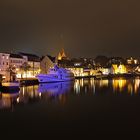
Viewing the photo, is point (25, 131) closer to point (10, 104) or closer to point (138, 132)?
point (138, 132)

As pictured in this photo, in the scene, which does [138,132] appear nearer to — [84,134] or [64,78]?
[84,134]

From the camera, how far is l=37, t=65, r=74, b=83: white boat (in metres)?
63.5

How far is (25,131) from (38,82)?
4522 centimetres

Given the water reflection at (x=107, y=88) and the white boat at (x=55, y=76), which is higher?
the white boat at (x=55, y=76)


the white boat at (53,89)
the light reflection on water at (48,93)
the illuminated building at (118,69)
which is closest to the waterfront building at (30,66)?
the white boat at (53,89)

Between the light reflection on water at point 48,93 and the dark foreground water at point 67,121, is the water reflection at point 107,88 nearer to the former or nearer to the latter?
the light reflection on water at point 48,93

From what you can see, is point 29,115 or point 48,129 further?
point 29,115

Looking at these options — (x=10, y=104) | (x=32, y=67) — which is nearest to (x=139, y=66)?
(x=32, y=67)

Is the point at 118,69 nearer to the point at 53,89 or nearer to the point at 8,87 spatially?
the point at 53,89

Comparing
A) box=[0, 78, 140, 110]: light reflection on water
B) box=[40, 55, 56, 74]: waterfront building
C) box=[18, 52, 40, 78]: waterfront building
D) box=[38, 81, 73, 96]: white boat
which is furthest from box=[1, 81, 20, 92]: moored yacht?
box=[40, 55, 56, 74]: waterfront building

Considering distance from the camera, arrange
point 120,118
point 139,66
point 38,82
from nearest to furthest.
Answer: point 120,118
point 38,82
point 139,66

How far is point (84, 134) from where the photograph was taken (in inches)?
663

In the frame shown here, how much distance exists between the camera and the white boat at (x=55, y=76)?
63.5m

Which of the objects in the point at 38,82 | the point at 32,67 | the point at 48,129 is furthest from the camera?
the point at 32,67
